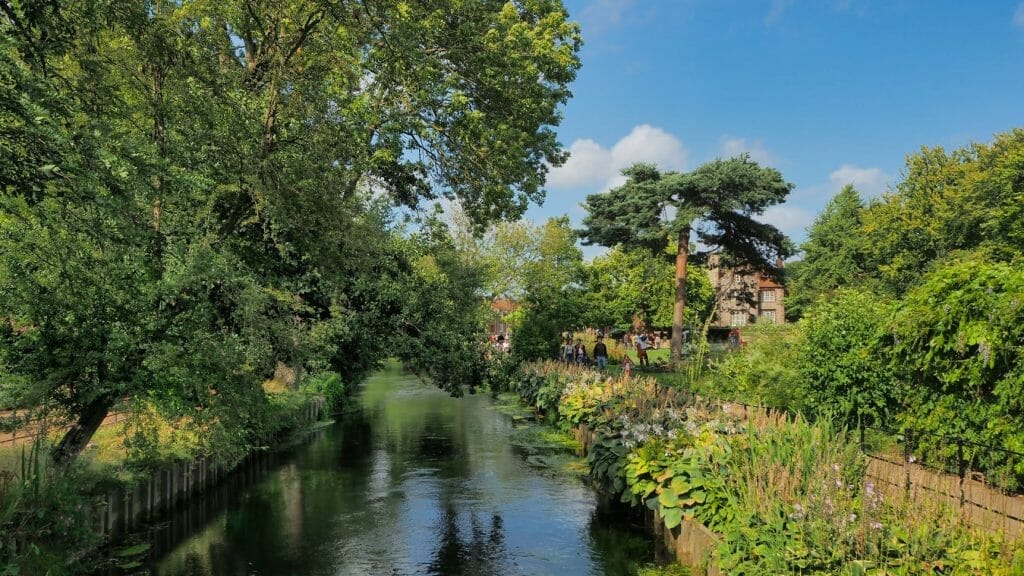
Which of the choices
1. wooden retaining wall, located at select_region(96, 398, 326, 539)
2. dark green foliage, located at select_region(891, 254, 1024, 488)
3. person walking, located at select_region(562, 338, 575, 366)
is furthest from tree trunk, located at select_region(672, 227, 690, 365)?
dark green foliage, located at select_region(891, 254, 1024, 488)

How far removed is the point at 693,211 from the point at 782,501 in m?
26.2

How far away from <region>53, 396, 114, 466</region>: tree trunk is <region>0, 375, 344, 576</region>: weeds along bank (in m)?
0.26

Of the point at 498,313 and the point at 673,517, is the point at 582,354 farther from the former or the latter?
the point at 673,517

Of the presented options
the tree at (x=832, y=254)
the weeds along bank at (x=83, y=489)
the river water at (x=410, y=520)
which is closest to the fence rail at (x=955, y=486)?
the river water at (x=410, y=520)

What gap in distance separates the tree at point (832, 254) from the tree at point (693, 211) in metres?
16.2

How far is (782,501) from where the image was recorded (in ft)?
20.1

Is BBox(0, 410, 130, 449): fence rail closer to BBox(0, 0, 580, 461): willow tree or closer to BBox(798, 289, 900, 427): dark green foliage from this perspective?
BBox(0, 0, 580, 461): willow tree

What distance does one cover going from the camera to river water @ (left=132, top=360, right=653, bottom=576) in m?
8.91

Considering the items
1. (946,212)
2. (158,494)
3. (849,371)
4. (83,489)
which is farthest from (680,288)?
(83,489)

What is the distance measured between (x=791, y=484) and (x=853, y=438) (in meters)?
1.34

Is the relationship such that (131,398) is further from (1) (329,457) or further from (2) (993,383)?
(2) (993,383)

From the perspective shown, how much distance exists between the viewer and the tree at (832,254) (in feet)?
157

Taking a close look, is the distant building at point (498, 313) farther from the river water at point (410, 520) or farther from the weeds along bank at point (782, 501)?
the weeds along bank at point (782, 501)

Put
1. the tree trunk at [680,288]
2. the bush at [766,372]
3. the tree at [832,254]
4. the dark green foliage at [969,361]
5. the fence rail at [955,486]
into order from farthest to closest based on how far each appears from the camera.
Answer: the tree at [832,254], the tree trunk at [680,288], the bush at [766,372], the dark green foliage at [969,361], the fence rail at [955,486]
